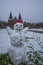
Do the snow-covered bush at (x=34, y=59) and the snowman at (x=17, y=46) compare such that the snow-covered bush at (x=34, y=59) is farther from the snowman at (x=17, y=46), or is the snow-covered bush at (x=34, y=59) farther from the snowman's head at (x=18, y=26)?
the snowman's head at (x=18, y=26)

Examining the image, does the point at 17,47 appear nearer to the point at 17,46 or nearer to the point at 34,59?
the point at 17,46

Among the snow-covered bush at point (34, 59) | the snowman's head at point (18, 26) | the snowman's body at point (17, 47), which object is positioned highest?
the snowman's head at point (18, 26)

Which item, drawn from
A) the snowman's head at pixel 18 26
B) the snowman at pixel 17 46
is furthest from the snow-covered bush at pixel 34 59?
the snowman's head at pixel 18 26

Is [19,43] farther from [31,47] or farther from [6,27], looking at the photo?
[31,47]

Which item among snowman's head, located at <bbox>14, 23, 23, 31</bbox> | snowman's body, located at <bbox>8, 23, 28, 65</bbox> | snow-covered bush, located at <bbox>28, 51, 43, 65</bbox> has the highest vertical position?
snowman's head, located at <bbox>14, 23, 23, 31</bbox>

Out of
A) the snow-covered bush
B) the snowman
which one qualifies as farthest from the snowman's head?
the snow-covered bush

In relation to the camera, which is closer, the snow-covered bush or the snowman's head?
the snowman's head

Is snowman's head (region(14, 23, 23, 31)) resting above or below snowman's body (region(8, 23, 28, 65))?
above

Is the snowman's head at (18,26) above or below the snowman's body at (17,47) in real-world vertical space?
above

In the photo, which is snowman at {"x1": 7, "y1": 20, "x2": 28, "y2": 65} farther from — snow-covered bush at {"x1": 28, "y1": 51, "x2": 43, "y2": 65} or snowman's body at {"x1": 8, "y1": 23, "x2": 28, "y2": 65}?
Result: snow-covered bush at {"x1": 28, "y1": 51, "x2": 43, "y2": 65}

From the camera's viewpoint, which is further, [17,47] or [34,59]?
[34,59]

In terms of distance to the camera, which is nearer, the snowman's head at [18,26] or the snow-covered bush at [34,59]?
the snowman's head at [18,26]

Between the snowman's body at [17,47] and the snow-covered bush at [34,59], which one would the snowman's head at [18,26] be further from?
the snow-covered bush at [34,59]

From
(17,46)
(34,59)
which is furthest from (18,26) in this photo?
(34,59)
